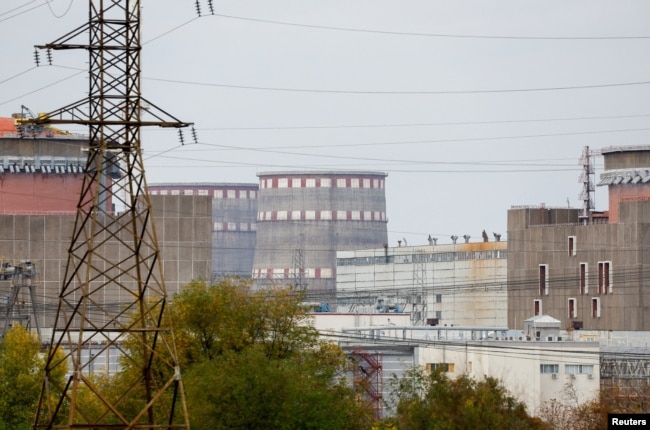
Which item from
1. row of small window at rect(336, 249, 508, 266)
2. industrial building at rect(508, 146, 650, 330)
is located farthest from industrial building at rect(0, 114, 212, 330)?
row of small window at rect(336, 249, 508, 266)

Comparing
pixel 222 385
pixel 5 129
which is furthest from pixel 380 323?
pixel 222 385

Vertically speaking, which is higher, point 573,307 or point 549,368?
point 573,307

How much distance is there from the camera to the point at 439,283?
167250 millimetres

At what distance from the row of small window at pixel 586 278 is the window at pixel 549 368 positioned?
4347cm

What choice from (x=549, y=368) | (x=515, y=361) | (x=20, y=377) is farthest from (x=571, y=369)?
(x=20, y=377)

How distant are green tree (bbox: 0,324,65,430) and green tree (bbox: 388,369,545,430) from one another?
13.4 meters

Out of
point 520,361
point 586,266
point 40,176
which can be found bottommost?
point 520,361

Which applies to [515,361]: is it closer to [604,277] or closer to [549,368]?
[549,368]

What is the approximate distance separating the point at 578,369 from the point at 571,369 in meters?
0.43

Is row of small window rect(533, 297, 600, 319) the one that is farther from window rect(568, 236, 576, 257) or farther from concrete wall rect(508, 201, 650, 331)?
window rect(568, 236, 576, 257)

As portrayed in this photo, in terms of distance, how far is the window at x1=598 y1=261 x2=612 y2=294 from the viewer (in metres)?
137

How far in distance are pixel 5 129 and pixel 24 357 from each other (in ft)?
209

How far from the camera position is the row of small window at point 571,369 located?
93.5 m

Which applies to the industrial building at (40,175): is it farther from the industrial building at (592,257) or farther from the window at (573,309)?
the window at (573,309)
